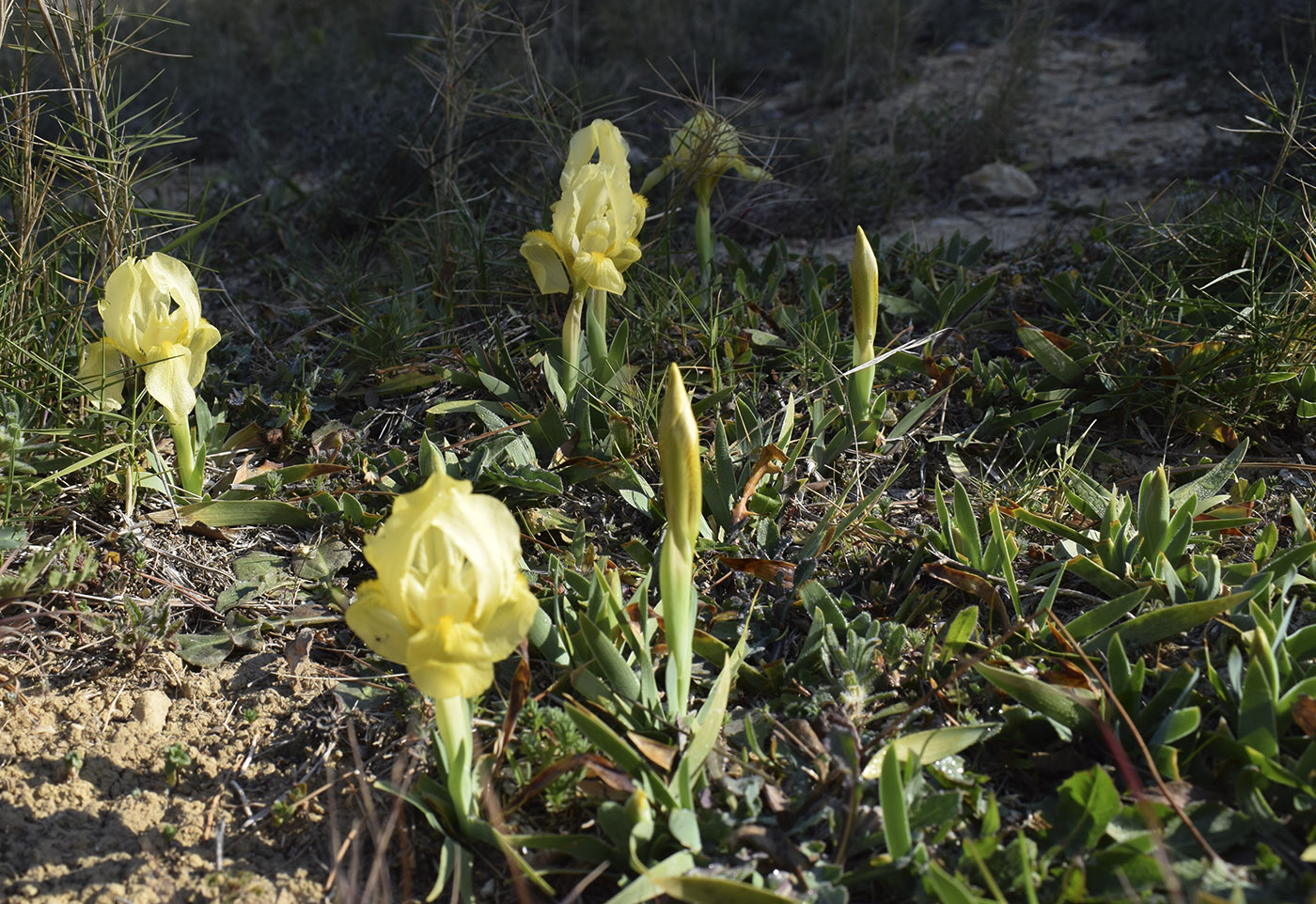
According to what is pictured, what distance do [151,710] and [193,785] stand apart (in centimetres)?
20

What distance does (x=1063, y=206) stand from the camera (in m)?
3.90

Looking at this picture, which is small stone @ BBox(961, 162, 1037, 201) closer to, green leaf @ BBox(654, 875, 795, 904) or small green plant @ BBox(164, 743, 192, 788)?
green leaf @ BBox(654, 875, 795, 904)

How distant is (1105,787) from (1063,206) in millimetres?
2944

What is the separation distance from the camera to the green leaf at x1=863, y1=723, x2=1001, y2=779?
1.68 metres

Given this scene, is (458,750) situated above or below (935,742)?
above

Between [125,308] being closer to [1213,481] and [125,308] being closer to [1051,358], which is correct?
[1051,358]

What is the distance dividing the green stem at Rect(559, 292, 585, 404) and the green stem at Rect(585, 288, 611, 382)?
0.13 ft

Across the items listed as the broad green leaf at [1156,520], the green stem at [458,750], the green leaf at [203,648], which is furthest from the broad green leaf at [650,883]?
the broad green leaf at [1156,520]

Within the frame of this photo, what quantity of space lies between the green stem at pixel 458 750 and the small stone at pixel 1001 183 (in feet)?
11.9

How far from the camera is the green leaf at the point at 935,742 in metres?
1.68

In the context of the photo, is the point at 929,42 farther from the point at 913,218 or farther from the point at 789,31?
the point at 913,218

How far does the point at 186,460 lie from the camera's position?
2.28m

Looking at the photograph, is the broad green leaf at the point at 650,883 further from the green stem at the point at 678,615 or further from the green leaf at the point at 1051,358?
the green leaf at the point at 1051,358

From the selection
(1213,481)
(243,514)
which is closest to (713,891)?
(243,514)
